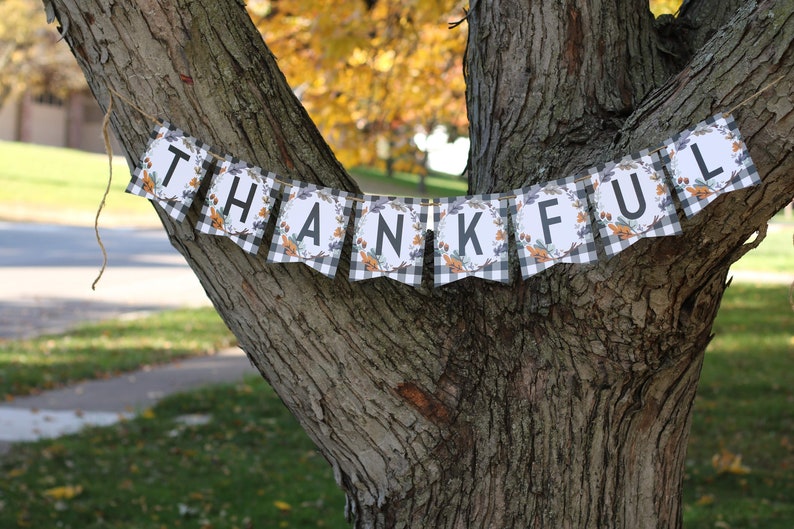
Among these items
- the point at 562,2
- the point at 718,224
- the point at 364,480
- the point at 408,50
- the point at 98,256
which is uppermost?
the point at 98,256

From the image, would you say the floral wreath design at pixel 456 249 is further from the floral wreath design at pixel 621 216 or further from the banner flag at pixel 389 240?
the floral wreath design at pixel 621 216

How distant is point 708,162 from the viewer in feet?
6.46

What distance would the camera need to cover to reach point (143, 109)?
2.12 meters

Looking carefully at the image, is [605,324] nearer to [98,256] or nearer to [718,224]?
[718,224]

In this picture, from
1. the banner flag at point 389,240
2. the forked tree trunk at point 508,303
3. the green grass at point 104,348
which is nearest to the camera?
the forked tree trunk at point 508,303

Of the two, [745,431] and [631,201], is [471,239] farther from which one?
[745,431]

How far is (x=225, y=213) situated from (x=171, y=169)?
0.57ft

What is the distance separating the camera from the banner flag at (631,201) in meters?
2.04

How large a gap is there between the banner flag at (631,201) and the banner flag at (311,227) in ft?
2.17

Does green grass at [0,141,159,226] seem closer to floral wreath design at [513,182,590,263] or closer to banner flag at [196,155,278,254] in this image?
banner flag at [196,155,278,254]

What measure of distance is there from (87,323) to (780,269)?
44.1 feet

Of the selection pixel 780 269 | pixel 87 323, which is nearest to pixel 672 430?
pixel 87 323

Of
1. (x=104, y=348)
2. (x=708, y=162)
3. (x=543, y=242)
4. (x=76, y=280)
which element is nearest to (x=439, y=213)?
(x=543, y=242)

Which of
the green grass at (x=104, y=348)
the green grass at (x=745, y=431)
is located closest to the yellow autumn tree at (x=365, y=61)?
the green grass at (x=104, y=348)
